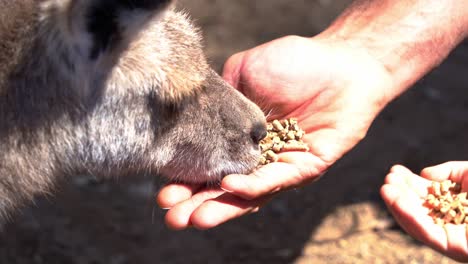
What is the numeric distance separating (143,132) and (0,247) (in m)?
1.96

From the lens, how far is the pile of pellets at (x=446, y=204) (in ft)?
8.77

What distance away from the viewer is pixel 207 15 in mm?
5688

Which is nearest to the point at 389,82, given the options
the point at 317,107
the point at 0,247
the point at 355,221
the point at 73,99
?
the point at 317,107

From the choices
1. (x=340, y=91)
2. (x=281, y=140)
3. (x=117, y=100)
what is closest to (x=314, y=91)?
(x=340, y=91)

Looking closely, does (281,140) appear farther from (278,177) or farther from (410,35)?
(410,35)

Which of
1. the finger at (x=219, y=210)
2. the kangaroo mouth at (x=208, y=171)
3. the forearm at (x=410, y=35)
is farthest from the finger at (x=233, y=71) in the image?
the finger at (x=219, y=210)

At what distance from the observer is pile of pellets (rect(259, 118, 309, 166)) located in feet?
9.61

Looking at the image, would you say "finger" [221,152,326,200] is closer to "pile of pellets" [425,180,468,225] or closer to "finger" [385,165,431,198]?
"finger" [385,165,431,198]

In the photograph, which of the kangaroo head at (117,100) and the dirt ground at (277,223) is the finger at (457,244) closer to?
the kangaroo head at (117,100)

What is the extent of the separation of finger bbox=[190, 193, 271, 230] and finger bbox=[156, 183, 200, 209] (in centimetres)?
16

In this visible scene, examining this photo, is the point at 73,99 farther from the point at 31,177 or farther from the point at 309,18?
the point at 309,18

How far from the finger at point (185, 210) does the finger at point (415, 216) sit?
69 centimetres

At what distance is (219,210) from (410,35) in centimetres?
161

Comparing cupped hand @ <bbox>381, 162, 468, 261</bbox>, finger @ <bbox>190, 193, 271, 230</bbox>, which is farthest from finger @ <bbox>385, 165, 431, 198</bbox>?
finger @ <bbox>190, 193, 271, 230</bbox>
